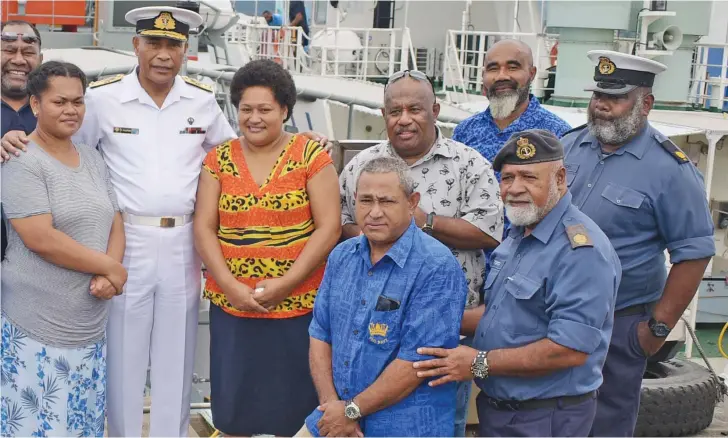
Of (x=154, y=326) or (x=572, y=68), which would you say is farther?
(x=572, y=68)

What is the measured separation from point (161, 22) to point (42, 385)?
65.5 inches

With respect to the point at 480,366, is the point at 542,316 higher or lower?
higher

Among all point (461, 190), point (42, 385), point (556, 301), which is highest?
point (461, 190)

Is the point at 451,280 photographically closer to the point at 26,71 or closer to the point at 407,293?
the point at 407,293

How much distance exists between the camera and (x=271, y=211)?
4.22 metres

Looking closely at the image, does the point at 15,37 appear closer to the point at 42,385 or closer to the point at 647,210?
the point at 42,385

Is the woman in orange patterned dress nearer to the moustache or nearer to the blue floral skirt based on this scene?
the blue floral skirt

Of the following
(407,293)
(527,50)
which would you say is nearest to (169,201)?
(407,293)

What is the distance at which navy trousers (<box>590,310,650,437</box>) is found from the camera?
4293 mm

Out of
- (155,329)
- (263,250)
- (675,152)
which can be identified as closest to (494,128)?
(675,152)

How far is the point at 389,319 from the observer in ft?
11.5

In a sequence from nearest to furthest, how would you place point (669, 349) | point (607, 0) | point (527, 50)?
point (527, 50)
point (669, 349)
point (607, 0)

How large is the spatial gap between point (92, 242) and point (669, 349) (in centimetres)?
390

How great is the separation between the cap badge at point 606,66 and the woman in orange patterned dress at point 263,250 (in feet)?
4.27
